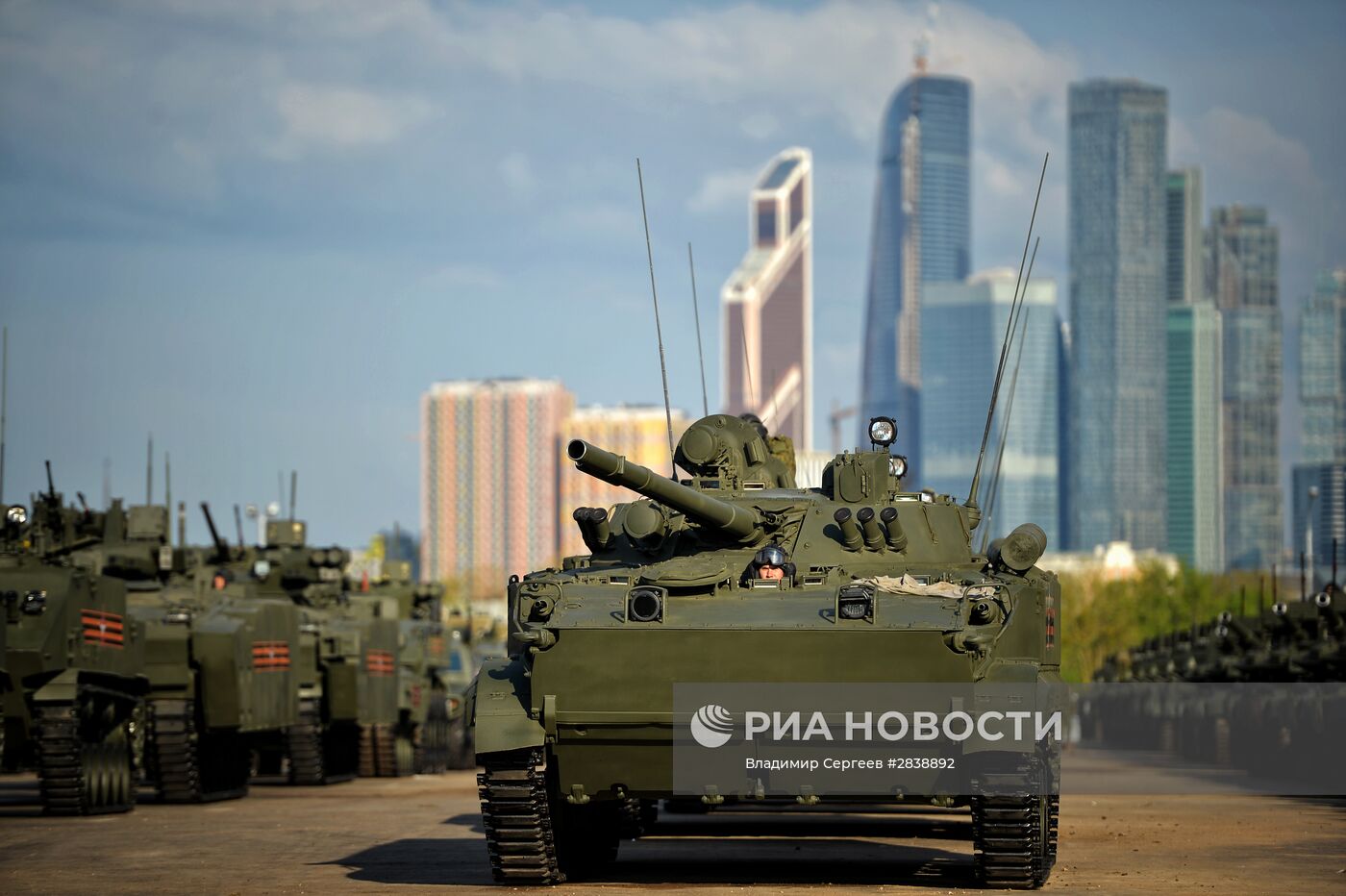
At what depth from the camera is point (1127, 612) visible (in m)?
116

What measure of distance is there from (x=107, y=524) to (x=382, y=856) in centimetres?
1331

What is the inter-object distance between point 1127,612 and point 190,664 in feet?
293

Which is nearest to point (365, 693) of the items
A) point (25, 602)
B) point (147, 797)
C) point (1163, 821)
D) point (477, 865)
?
point (147, 797)

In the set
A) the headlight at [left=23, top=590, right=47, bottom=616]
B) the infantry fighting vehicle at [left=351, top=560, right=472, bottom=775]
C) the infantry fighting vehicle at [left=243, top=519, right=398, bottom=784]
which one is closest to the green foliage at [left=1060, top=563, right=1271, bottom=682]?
the infantry fighting vehicle at [left=351, top=560, right=472, bottom=775]

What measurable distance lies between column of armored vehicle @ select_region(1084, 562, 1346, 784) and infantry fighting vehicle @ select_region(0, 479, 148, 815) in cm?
1902

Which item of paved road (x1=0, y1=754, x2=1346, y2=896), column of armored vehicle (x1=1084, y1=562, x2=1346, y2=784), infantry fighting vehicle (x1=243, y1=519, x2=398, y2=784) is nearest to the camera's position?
paved road (x1=0, y1=754, x2=1346, y2=896)

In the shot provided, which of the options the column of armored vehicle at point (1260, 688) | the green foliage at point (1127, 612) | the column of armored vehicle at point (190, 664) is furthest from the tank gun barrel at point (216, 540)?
the green foliage at point (1127, 612)

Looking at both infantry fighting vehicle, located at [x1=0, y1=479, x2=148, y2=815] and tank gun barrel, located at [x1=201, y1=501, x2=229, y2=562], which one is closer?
infantry fighting vehicle, located at [x1=0, y1=479, x2=148, y2=815]

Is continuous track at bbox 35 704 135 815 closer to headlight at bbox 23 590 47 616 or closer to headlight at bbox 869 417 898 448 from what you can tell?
headlight at bbox 23 590 47 616

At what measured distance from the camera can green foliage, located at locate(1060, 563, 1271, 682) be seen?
370 feet

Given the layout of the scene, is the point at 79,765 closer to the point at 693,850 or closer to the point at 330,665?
the point at 693,850

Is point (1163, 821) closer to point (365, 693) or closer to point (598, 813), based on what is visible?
point (598, 813)

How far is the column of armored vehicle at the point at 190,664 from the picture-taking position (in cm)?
2786

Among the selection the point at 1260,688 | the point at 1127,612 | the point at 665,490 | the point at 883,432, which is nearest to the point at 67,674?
the point at 883,432
